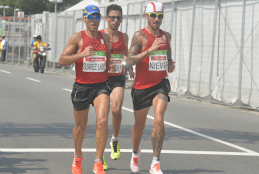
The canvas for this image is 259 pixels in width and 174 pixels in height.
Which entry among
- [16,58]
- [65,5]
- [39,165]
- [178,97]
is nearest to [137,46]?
[39,165]

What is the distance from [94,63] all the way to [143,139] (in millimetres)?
2665

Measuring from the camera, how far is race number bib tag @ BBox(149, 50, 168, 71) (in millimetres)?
5732

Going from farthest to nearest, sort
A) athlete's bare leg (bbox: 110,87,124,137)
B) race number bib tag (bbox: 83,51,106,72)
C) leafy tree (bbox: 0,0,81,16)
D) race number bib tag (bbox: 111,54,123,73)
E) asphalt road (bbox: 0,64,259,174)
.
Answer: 1. leafy tree (bbox: 0,0,81,16)
2. race number bib tag (bbox: 111,54,123,73)
3. athlete's bare leg (bbox: 110,87,124,137)
4. asphalt road (bbox: 0,64,259,174)
5. race number bib tag (bbox: 83,51,106,72)

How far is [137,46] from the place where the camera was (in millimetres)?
5750

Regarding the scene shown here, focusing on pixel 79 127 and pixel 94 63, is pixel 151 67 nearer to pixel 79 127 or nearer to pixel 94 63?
pixel 94 63

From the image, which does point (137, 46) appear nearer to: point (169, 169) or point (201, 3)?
point (169, 169)

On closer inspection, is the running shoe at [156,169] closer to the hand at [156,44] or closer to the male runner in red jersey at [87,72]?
the male runner in red jersey at [87,72]

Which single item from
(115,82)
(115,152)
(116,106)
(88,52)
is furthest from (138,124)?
(88,52)

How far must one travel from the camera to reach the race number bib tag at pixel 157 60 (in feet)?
18.8

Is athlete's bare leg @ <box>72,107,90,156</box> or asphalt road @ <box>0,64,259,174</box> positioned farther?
asphalt road @ <box>0,64,259,174</box>

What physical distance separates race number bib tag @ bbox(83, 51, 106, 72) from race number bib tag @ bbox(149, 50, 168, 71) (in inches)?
25.7

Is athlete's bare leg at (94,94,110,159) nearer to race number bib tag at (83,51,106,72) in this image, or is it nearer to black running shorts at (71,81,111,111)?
black running shorts at (71,81,111,111)

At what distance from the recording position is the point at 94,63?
5.43 meters

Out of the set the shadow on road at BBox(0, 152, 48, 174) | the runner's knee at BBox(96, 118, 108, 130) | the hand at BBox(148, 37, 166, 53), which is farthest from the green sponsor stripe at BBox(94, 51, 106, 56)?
the shadow on road at BBox(0, 152, 48, 174)
